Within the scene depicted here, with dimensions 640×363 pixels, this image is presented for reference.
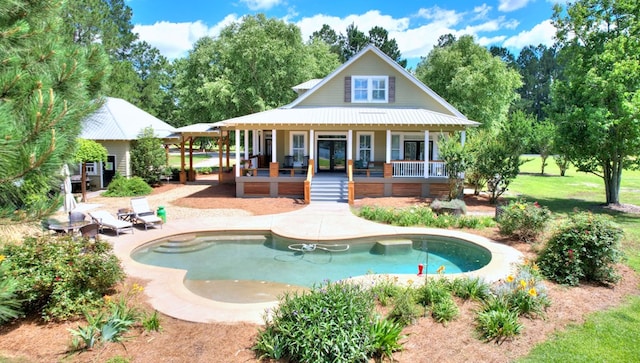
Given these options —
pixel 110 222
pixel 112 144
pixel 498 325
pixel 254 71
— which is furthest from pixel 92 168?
pixel 498 325

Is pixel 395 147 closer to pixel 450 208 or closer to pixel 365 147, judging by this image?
pixel 365 147

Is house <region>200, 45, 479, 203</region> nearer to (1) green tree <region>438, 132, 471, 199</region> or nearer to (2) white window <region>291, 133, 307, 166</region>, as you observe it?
(2) white window <region>291, 133, 307, 166</region>

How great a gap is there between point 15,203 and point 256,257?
777 centimetres

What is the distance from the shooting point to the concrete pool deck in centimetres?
740

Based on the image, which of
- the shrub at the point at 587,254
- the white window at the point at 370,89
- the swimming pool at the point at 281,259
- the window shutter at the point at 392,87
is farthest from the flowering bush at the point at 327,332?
the window shutter at the point at 392,87

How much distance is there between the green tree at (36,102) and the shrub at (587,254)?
9330 millimetres

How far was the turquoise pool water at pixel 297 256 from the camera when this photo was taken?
1048cm

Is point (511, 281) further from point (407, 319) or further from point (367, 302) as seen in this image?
point (367, 302)

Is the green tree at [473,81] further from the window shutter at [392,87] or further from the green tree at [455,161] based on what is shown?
the green tree at [455,161]

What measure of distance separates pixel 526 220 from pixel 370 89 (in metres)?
14.1

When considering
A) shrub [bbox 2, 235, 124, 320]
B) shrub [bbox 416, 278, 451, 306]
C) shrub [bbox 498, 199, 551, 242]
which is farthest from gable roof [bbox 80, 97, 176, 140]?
shrub [bbox 416, 278, 451, 306]

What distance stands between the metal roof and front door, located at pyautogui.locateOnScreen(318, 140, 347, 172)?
7.41 feet

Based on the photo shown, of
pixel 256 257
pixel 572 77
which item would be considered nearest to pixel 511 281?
pixel 256 257

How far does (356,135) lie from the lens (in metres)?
24.7
